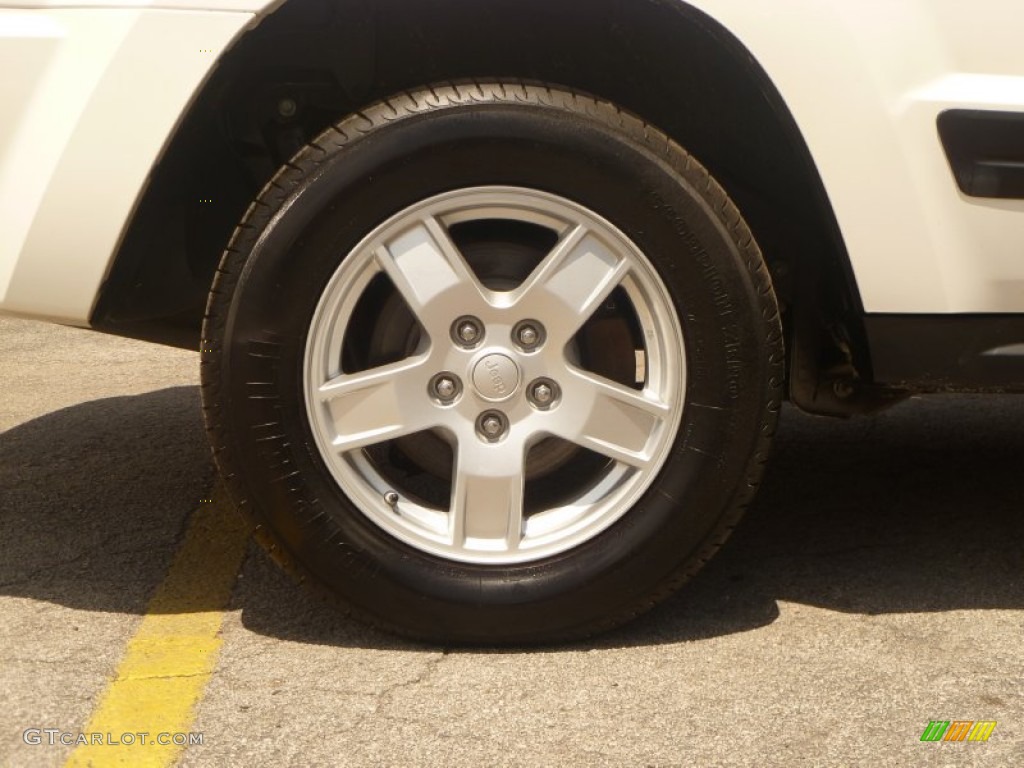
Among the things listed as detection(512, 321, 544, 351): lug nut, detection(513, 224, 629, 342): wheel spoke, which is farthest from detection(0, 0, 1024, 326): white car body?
detection(512, 321, 544, 351): lug nut

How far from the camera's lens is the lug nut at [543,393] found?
251cm

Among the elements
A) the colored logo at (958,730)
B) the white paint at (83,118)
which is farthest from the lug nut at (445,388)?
the colored logo at (958,730)

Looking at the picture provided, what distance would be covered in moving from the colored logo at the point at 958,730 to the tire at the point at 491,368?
49 centimetres

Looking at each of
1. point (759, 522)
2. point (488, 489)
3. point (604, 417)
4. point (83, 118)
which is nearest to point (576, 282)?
point (604, 417)

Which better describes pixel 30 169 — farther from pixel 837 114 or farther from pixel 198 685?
→ pixel 837 114

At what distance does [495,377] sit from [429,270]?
214mm

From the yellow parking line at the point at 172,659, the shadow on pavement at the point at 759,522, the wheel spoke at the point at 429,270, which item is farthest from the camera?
the shadow on pavement at the point at 759,522

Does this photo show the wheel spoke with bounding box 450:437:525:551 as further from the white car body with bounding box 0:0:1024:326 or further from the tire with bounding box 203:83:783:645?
the white car body with bounding box 0:0:1024:326

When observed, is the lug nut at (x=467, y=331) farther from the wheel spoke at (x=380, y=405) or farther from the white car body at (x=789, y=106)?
the white car body at (x=789, y=106)

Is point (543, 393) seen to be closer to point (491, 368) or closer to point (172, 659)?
point (491, 368)

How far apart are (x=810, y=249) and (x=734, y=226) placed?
0.26 metres

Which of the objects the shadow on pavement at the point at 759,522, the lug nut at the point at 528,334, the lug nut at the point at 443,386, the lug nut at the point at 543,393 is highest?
the lug nut at the point at 528,334

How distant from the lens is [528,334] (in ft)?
8.18

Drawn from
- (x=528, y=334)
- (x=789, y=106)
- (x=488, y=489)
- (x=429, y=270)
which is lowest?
(x=488, y=489)
